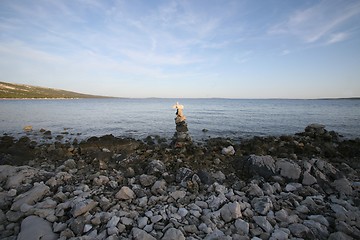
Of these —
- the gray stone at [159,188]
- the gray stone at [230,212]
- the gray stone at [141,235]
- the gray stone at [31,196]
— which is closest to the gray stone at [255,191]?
the gray stone at [230,212]

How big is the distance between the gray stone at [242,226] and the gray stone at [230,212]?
7.7 inches

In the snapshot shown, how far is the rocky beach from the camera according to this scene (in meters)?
5.45

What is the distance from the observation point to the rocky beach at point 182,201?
545 cm

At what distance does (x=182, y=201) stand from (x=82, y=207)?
3.23 metres

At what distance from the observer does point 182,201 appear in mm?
7027

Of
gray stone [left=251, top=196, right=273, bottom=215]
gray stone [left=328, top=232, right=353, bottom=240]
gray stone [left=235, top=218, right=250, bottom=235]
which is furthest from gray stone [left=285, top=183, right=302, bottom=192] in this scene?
gray stone [left=235, top=218, right=250, bottom=235]

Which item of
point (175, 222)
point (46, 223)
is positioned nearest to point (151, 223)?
point (175, 222)

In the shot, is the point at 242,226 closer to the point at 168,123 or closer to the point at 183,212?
the point at 183,212

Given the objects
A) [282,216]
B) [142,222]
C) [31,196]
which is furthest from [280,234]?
[31,196]

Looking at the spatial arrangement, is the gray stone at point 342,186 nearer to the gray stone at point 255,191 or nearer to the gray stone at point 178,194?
the gray stone at point 255,191

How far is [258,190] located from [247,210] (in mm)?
1444

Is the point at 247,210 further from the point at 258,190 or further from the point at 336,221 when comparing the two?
the point at 336,221

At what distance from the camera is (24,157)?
12398 mm

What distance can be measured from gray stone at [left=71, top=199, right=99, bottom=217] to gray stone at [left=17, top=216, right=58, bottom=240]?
2.26 ft
